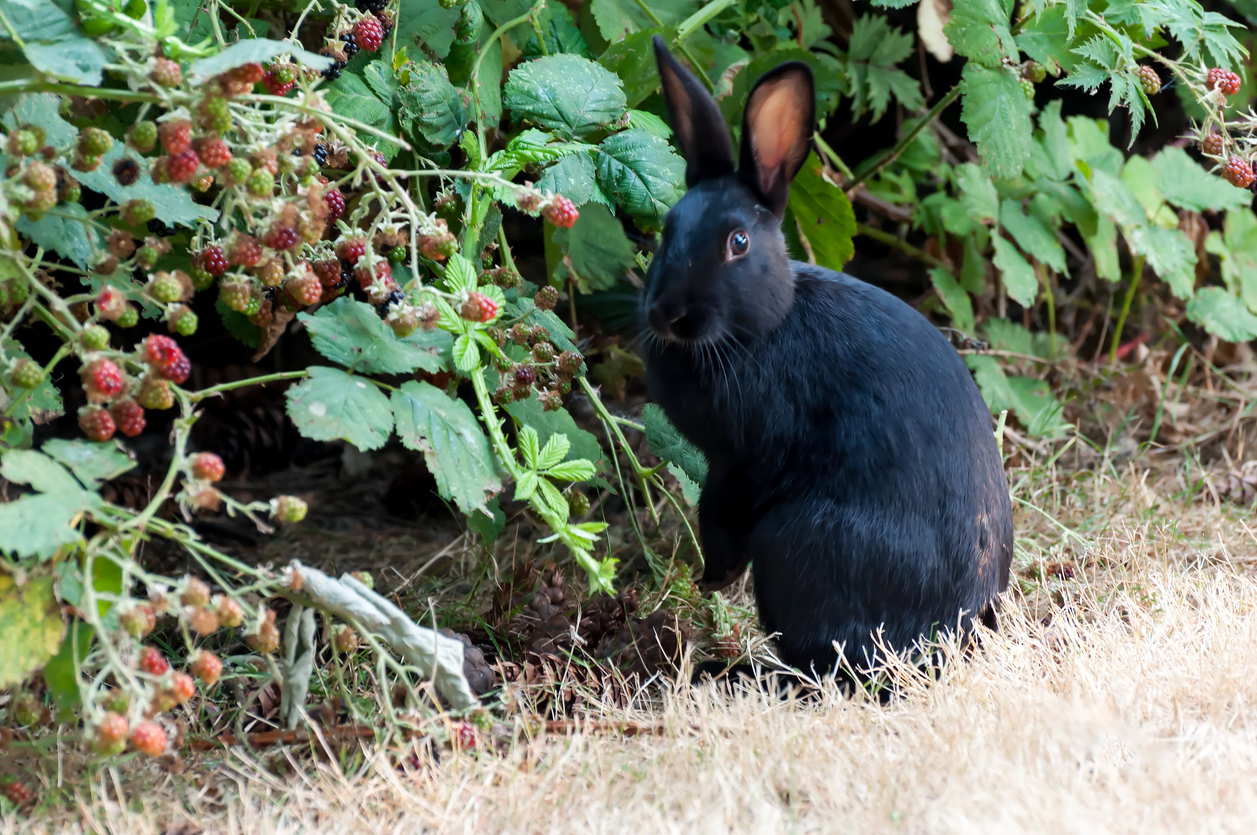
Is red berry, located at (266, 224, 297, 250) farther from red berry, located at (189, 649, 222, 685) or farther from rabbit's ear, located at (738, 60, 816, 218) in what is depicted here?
rabbit's ear, located at (738, 60, 816, 218)

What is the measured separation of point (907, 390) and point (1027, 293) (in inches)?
65.7

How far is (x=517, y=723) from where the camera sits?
2.27 metres

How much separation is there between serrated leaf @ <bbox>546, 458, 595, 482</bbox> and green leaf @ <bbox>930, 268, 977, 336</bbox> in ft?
Answer: 7.10

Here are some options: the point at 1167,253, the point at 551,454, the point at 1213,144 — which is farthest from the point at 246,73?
the point at 1167,253

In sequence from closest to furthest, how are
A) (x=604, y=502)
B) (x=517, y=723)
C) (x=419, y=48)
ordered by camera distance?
(x=517, y=723) < (x=419, y=48) < (x=604, y=502)

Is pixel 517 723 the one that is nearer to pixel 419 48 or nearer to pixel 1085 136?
pixel 419 48

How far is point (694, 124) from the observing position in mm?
2758

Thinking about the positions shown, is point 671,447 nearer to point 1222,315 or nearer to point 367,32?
point 367,32

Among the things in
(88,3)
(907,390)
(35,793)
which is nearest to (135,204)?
(88,3)

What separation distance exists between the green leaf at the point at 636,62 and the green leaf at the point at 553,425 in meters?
0.89

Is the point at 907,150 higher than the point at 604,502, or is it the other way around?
the point at 907,150

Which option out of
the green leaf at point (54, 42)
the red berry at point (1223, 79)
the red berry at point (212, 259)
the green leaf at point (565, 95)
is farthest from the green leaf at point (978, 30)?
the green leaf at point (54, 42)

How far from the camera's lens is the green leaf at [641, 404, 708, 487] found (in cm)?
317

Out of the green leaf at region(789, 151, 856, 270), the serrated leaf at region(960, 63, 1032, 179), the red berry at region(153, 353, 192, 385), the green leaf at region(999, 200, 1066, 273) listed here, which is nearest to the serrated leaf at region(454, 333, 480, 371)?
the red berry at region(153, 353, 192, 385)
